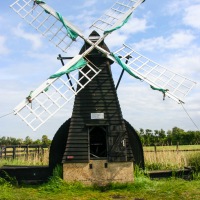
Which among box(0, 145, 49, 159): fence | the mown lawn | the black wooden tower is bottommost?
the mown lawn

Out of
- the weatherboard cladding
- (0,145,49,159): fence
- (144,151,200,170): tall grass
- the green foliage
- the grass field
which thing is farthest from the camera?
(0,145,49,159): fence

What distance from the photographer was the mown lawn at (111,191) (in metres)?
8.56

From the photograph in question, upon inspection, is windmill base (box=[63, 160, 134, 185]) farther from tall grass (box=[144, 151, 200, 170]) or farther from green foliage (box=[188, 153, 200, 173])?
tall grass (box=[144, 151, 200, 170])

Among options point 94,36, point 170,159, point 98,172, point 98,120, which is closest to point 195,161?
point 170,159

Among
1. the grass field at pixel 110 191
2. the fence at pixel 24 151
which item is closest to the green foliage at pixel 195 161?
the grass field at pixel 110 191

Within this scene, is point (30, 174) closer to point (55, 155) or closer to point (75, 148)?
point (55, 155)

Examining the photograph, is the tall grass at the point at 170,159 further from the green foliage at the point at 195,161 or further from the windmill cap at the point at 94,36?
Answer: the windmill cap at the point at 94,36

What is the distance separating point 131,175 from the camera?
10.2m

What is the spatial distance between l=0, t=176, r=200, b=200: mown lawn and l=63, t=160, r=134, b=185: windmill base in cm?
28

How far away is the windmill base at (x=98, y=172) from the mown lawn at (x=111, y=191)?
0.28m

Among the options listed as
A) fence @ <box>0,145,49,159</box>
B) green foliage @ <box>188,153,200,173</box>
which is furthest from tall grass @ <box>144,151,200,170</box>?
fence @ <box>0,145,49,159</box>

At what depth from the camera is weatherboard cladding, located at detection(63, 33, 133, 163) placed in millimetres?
10328

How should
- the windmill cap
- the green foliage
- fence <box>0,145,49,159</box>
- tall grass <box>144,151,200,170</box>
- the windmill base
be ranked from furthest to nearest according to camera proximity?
fence <box>0,145,49,159</box> < tall grass <box>144,151,200,170</box> < the green foliage < the windmill cap < the windmill base

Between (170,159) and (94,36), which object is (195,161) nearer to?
(170,159)
